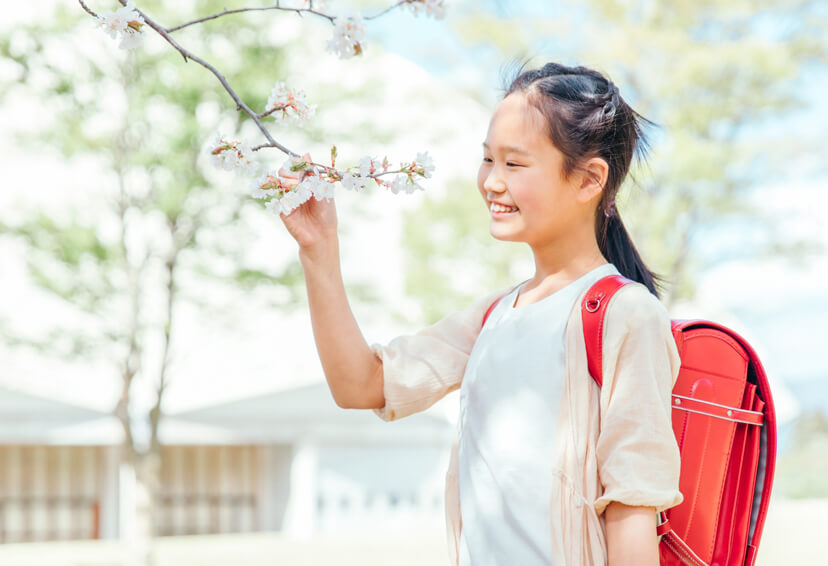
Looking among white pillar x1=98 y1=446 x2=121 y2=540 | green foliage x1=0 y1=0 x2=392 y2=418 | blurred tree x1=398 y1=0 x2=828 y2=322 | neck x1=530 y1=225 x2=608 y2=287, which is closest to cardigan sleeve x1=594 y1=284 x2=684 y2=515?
neck x1=530 y1=225 x2=608 y2=287

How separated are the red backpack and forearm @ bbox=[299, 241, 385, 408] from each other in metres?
0.32

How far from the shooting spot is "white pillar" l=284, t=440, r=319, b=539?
9422 millimetres

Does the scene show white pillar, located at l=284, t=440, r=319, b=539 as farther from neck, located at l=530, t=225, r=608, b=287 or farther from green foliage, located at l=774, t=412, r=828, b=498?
neck, located at l=530, t=225, r=608, b=287

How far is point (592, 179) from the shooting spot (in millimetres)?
1244

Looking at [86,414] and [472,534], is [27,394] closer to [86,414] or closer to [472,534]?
[86,414]

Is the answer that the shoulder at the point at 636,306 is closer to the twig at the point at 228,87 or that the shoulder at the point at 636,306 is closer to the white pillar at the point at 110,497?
the twig at the point at 228,87

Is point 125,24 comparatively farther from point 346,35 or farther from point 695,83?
point 695,83

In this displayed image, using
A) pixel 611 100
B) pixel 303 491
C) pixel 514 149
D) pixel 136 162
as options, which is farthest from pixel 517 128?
pixel 303 491

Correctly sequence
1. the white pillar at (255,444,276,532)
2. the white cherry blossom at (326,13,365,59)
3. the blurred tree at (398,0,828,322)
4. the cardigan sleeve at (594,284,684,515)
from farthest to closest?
the white pillar at (255,444,276,532) → the blurred tree at (398,0,828,322) → the white cherry blossom at (326,13,365,59) → the cardigan sleeve at (594,284,684,515)

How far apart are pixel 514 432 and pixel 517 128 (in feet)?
1.24

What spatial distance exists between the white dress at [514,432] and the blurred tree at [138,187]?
4.90m

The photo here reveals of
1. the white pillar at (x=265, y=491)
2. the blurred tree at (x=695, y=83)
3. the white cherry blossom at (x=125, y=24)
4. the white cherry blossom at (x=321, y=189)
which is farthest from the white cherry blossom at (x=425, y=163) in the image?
the white pillar at (x=265, y=491)

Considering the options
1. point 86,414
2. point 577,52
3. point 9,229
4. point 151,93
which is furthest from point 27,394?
point 577,52

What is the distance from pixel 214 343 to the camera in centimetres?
883
